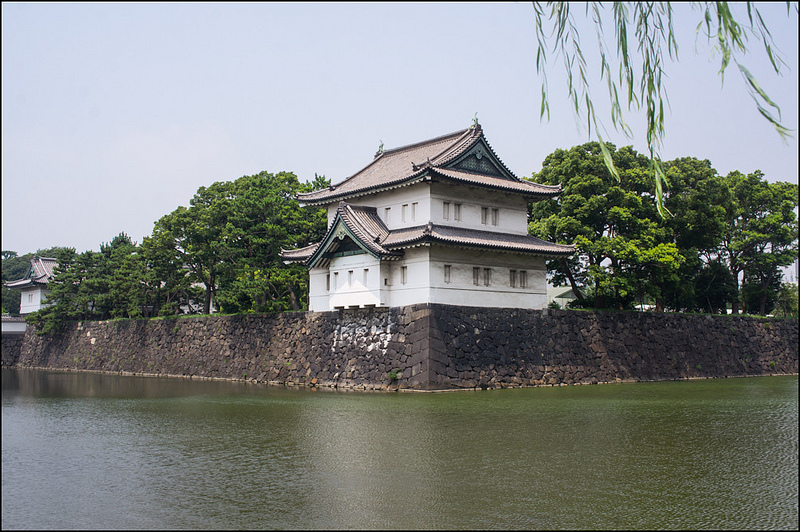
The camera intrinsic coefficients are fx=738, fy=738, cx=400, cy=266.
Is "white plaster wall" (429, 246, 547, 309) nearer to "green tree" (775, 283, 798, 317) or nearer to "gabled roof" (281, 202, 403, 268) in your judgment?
"gabled roof" (281, 202, 403, 268)

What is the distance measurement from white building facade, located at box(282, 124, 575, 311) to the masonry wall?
69cm

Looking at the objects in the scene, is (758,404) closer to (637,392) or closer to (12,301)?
(637,392)

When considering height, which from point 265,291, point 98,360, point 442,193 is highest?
point 442,193

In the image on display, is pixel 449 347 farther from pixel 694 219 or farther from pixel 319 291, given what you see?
pixel 694 219

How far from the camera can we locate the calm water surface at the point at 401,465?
8.57 metres

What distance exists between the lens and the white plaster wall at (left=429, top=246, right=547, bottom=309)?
79.8 feet

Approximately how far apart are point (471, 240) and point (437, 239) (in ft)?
5.33

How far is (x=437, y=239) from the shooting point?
2341 centimetres

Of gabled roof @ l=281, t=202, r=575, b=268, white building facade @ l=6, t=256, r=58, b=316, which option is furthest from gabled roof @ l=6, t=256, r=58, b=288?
gabled roof @ l=281, t=202, r=575, b=268

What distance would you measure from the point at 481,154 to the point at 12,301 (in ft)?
154

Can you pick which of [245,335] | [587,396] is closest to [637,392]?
[587,396]

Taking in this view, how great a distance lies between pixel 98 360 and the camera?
39.2 metres

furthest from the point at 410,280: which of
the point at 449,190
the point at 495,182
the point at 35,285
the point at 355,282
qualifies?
the point at 35,285

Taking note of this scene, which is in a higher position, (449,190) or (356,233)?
(449,190)
